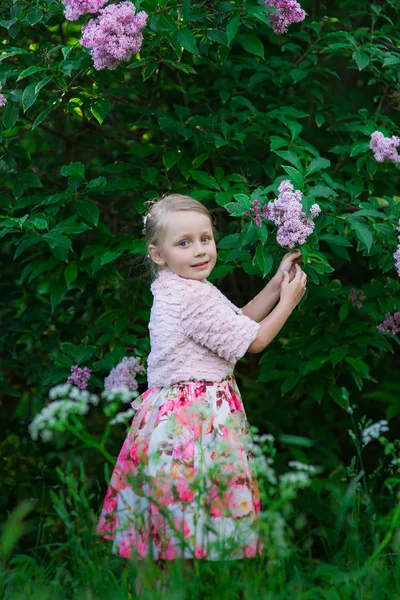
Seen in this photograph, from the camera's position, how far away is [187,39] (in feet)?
8.96

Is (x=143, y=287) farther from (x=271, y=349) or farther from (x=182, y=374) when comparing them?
(x=182, y=374)

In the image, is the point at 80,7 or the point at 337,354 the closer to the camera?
the point at 80,7

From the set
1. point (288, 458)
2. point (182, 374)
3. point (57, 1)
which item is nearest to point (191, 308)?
point (182, 374)

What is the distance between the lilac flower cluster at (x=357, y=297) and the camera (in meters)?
3.31

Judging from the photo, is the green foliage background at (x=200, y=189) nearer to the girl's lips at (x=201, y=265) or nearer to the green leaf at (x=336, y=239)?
the green leaf at (x=336, y=239)

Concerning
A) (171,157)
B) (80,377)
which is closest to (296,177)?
(171,157)

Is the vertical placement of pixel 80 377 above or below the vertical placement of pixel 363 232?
below

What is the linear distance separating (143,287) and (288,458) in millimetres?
1071

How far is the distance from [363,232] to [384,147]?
424 mm

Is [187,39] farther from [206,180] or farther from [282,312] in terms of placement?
[282,312]

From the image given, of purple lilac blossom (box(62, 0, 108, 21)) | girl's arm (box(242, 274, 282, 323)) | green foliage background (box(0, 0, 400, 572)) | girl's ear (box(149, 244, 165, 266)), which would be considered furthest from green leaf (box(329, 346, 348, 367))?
purple lilac blossom (box(62, 0, 108, 21))

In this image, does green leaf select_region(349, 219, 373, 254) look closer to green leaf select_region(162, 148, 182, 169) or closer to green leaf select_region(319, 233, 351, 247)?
green leaf select_region(319, 233, 351, 247)

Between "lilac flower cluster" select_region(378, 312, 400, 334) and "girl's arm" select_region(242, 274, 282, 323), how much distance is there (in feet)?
2.03

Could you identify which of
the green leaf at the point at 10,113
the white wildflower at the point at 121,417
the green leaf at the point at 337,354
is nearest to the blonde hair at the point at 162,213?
the green leaf at the point at 10,113
